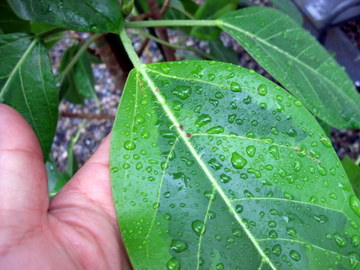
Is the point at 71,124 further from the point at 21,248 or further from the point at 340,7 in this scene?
the point at 21,248

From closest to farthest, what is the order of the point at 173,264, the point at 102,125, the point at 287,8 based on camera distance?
1. the point at 173,264
2. the point at 287,8
3. the point at 102,125

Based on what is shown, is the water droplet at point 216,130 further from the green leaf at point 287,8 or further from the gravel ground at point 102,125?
the gravel ground at point 102,125

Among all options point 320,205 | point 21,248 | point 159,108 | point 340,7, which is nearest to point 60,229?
point 21,248

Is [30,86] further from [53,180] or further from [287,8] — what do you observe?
[287,8]

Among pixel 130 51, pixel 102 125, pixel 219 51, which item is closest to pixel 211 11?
pixel 219 51

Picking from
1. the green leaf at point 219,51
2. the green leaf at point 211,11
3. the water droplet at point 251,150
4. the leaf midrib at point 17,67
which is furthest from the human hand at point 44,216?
the green leaf at point 219,51

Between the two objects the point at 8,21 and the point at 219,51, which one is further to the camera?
the point at 219,51
